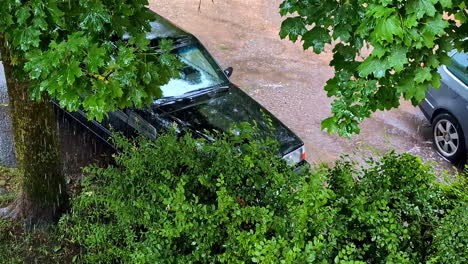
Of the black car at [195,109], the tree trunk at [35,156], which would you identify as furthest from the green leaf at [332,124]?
the tree trunk at [35,156]

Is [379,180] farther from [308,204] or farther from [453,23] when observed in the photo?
[453,23]

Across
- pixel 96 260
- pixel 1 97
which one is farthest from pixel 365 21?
pixel 1 97

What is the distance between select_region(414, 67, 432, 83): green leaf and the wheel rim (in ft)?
15.3

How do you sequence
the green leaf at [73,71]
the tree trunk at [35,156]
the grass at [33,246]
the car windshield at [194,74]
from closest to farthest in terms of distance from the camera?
the green leaf at [73,71] < the tree trunk at [35,156] < the grass at [33,246] < the car windshield at [194,74]

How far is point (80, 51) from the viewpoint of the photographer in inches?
121

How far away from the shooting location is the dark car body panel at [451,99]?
714cm

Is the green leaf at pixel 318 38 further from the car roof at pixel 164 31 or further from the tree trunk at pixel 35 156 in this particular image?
the car roof at pixel 164 31

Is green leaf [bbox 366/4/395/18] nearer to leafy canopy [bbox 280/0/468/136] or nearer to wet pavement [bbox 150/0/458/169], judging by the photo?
leafy canopy [bbox 280/0/468/136]

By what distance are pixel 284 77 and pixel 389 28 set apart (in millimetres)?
6785

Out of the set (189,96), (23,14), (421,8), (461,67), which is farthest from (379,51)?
(461,67)

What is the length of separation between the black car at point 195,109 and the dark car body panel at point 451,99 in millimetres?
2633

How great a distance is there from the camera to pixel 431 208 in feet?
12.7

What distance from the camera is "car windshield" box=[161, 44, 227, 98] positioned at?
6352mm

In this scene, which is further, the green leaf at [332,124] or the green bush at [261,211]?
the green bush at [261,211]
